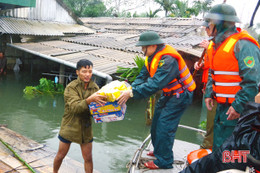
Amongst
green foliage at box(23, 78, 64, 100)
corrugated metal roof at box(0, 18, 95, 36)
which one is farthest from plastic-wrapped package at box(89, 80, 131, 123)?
corrugated metal roof at box(0, 18, 95, 36)

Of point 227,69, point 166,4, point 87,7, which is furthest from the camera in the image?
point 87,7

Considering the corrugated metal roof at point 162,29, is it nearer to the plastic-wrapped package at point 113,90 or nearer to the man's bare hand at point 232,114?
the plastic-wrapped package at point 113,90

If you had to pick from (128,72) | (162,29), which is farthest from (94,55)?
(162,29)

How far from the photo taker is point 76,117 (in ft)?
9.00

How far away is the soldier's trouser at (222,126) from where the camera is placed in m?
2.45

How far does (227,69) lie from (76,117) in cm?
177

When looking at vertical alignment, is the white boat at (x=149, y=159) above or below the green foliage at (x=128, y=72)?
below

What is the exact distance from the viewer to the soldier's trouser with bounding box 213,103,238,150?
2453mm

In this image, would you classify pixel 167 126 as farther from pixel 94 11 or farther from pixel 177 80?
pixel 94 11

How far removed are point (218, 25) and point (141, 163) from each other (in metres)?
2.00

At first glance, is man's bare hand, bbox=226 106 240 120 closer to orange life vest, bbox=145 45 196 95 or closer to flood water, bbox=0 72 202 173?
orange life vest, bbox=145 45 196 95

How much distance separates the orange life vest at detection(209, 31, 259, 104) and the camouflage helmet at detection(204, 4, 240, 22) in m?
0.19

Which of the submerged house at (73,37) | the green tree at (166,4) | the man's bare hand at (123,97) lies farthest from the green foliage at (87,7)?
the man's bare hand at (123,97)

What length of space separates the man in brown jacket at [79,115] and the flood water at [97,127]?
1.49 meters
